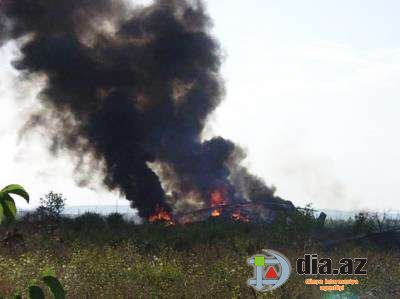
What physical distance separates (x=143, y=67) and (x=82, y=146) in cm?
810

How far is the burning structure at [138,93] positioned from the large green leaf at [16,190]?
113ft

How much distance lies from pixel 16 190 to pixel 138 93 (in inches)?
1616

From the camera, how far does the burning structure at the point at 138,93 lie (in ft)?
129

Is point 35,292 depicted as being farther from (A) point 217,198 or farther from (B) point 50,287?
(A) point 217,198

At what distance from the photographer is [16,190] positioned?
8.13 feet

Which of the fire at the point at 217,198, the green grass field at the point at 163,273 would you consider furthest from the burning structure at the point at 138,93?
the green grass field at the point at 163,273

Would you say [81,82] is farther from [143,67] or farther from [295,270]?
[295,270]

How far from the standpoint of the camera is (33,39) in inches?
1677

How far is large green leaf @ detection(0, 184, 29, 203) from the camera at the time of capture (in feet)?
8.01

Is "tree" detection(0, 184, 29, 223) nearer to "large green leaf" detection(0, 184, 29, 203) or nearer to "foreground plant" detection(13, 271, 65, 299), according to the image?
"large green leaf" detection(0, 184, 29, 203)

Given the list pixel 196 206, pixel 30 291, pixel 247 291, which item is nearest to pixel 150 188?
pixel 196 206

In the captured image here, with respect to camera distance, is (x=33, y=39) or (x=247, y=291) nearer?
(x=247, y=291)

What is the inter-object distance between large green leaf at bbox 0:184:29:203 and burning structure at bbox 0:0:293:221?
34.3 m

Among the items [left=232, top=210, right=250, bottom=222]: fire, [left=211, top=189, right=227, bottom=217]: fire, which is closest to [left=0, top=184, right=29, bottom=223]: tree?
[left=232, top=210, right=250, bottom=222]: fire
